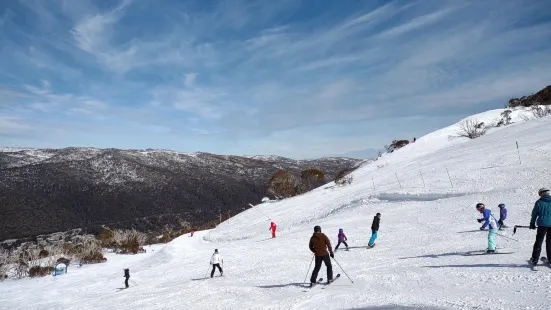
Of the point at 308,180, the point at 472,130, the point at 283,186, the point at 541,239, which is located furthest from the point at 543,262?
the point at 308,180

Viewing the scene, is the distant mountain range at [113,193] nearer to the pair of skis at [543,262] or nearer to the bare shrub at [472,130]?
the bare shrub at [472,130]

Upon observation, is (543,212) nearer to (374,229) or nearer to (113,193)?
(374,229)

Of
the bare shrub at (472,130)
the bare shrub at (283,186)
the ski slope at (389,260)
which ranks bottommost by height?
the ski slope at (389,260)

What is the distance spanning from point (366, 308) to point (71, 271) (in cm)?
2642

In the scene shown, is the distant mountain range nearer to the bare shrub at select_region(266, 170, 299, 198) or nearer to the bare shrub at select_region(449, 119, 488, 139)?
the bare shrub at select_region(266, 170, 299, 198)

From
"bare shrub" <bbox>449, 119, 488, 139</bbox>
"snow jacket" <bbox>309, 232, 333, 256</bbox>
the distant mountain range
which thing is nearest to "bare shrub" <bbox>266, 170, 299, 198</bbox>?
"bare shrub" <bbox>449, 119, 488, 139</bbox>

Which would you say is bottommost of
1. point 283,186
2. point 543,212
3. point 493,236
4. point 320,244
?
point 493,236

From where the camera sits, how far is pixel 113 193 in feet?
318

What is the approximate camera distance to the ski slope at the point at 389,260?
28.7 ft

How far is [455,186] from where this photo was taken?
24.2m

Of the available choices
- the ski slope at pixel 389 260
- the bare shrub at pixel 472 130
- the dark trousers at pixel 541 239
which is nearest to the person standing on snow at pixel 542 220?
the dark trousers at pixel 541 239

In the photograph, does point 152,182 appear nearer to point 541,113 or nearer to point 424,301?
point 541,113

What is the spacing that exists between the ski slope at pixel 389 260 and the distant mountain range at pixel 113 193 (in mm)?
51513

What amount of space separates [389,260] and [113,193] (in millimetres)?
95546
